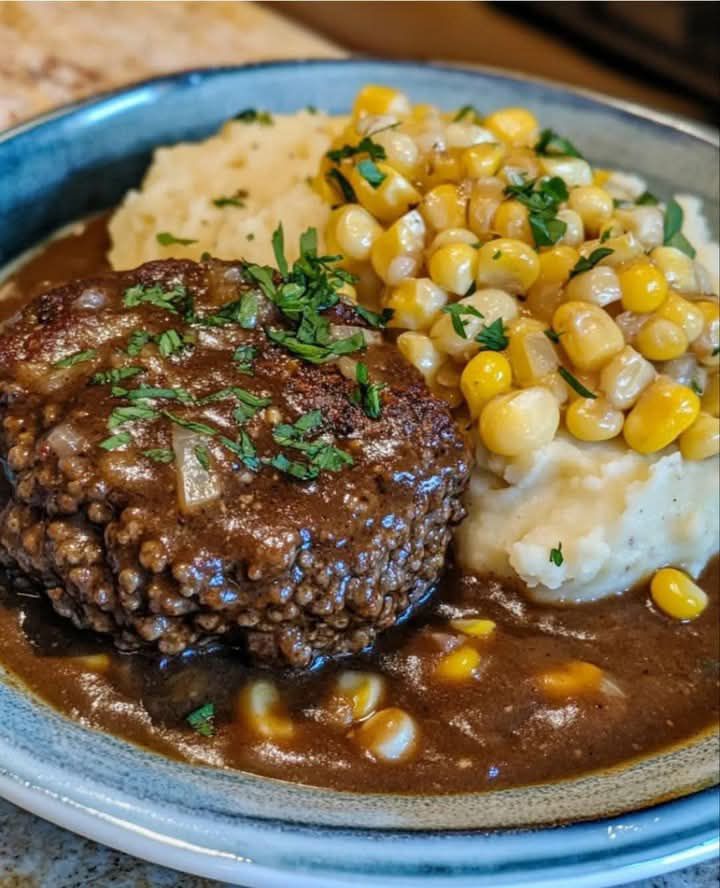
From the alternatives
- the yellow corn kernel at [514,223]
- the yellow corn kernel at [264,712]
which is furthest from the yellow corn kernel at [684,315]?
the yellow corn kernel at [264,712]

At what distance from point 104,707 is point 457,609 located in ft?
3.81

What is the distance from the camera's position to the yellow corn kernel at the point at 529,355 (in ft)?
11.4

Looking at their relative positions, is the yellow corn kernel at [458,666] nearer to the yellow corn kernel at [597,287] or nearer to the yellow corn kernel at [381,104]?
the yellow corn kernel at [597,287]

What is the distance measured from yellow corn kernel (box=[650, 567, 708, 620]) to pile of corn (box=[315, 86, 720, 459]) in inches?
16.8

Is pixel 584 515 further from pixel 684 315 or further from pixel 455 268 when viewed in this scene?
pixel 455 268

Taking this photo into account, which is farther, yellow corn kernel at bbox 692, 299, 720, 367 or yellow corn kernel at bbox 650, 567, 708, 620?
yellow corn kernel at bbox 692, 299, 720, 367

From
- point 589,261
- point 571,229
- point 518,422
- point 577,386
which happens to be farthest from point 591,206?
point 518,422

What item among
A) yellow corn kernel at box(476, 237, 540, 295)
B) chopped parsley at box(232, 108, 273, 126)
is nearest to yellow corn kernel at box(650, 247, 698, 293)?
yellow corn kernel at box(476, 237, 540, 295)

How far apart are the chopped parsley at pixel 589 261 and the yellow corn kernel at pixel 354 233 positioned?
0.73m

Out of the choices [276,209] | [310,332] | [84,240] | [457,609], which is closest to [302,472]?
[310,332]

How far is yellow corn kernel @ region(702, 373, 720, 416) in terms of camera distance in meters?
3.64

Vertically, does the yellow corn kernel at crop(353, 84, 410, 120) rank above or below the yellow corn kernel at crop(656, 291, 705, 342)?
above

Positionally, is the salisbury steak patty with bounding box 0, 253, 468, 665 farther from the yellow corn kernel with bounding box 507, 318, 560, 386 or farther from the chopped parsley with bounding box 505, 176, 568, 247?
the chopped parsley with bounding box 505, 176, 568, 247

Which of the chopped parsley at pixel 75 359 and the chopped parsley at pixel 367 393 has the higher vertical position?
the chopped parsley at pixel 367 393
